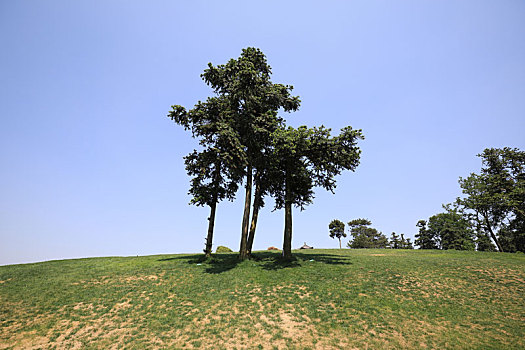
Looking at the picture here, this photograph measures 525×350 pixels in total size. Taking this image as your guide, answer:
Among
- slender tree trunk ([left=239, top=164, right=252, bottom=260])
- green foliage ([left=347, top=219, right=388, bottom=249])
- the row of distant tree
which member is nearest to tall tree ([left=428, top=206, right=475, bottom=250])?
the row of distant tree

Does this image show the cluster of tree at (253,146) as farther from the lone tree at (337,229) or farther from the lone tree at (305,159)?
the lone tree at (337,229)

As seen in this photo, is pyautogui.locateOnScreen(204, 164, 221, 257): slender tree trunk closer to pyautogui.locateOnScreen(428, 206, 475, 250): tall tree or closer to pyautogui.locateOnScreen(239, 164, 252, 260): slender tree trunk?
pyautogui.locateOnScreen(239, 164, 252, 260): slender tree trunk

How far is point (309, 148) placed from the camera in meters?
22.5

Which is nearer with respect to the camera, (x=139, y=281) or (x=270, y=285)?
(x=270, y=285)

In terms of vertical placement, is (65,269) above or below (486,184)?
below

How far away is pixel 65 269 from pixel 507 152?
6986 centimetres

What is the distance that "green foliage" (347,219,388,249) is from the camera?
96000 mm

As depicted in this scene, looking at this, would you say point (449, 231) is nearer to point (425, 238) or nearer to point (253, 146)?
point (425, 238)

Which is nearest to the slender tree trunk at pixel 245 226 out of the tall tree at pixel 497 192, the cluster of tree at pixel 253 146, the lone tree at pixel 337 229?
the cluster of tree at pixel 253 146

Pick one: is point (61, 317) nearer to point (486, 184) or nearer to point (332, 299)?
point (332, 299)

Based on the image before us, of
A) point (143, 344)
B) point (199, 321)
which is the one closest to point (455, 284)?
point (199, 321)

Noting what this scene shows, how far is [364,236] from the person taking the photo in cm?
9888

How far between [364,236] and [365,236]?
739mm

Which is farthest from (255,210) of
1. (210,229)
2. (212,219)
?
(210,229)
